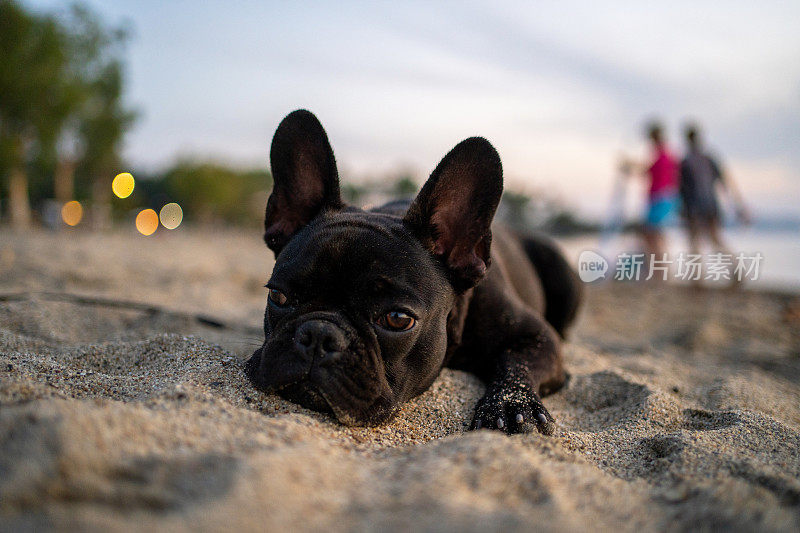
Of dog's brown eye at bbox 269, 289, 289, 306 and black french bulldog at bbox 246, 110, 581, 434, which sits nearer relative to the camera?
black french bulldog at bbox 246, 110, 581, 434

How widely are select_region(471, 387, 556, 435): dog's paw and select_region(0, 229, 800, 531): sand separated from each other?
102 mm

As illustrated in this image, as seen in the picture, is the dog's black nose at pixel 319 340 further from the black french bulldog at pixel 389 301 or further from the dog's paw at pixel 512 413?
the dog's paw at pixel 512 413

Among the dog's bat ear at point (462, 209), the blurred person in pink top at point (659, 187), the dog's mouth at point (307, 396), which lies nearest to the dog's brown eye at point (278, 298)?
the dog's mouth at point (307, 396)

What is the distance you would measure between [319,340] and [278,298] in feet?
1.50

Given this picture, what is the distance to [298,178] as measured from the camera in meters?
2.91

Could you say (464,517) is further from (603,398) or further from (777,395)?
(777,395)

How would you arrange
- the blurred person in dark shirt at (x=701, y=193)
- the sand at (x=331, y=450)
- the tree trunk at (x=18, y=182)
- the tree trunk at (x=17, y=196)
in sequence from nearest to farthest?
the sand at (x=331, y=450), the blurred person in dark shirt at (x=701, y=193), the tree trunk at (x=18, y=182), the tree trunk at (x=17, y=196)

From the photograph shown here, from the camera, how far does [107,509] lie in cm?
117

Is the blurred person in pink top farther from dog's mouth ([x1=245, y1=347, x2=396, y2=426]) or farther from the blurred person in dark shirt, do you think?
dog's mouth ([x1=245, y1=347, x2=396, y2=426])

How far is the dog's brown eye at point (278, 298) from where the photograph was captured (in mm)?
2396

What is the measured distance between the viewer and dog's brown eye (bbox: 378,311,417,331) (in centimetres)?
229

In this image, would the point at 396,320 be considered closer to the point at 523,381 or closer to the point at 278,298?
the point at 278,298

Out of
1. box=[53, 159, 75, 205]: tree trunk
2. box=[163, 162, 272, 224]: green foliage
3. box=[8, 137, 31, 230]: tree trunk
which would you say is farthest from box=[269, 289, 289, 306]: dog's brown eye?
box=[163, 162, 272, 224]: green foliage

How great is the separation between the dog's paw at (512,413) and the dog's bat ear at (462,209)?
605mm
